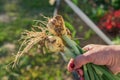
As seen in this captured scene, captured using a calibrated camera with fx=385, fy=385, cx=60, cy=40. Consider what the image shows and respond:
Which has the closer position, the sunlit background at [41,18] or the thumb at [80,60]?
the thumb at [80,60]

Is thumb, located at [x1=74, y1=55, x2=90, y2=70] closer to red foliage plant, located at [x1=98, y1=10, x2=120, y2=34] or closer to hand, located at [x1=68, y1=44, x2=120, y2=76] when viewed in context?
hand, located at [x1=68, y1=44, x2=120, y2=76]

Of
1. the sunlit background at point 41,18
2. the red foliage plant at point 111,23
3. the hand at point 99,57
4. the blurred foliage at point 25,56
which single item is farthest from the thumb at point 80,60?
the red foliage plant at point 111,23

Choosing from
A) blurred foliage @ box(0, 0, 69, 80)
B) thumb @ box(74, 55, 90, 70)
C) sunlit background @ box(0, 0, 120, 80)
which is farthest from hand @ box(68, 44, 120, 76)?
blurred foliage @ box(0, 0, 69, 80)

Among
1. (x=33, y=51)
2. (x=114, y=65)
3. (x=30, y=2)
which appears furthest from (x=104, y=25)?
(x=114, y=65)

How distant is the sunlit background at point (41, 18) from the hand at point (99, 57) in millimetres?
1330

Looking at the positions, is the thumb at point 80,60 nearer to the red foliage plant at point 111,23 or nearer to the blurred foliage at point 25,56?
the blurred foliage at point 25,56

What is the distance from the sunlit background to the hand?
1330 mm

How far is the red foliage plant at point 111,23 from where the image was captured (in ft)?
17.7

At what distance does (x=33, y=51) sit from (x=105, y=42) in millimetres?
938

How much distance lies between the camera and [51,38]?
2.29 metres

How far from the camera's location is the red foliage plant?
5.39m

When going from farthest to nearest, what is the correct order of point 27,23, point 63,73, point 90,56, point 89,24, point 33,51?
1. point 27,23
2. point 89,24
3. point 33,51
4. point 63,73
5. point 90,56

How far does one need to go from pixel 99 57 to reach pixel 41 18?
12.5 ft

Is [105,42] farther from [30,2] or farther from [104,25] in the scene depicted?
[30,2]
